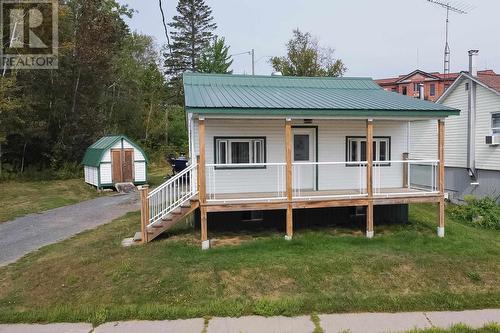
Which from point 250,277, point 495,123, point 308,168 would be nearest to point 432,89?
point 495,123

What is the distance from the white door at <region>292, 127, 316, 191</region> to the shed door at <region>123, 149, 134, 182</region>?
13.1m

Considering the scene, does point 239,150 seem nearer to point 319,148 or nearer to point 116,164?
point 319,148

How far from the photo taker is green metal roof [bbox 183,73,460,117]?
31.4 ft

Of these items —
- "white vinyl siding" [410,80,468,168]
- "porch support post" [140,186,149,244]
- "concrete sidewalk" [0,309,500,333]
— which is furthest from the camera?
"white vinyl siding" [410,80,468,168]

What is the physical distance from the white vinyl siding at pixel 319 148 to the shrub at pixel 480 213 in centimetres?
410

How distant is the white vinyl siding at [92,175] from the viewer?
70.7 feet

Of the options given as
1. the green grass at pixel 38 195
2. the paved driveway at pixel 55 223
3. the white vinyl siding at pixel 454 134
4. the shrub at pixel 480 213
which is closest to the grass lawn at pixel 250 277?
the paved driveway at pixel 55 223

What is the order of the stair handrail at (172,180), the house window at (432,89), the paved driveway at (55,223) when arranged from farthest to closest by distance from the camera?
1. the house window at (432,89)
2. the paved driveway at (55,223)
3. the stair handrail at (172,180)

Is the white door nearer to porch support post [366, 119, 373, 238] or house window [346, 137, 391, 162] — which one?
house window [346, 137, 391, 162]

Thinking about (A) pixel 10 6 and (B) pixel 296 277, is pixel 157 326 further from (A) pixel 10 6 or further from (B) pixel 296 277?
(A) pixel 10 6

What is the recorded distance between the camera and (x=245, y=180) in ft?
36.4

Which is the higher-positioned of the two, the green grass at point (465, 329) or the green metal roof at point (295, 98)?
the green metal roof at point (295, 98)

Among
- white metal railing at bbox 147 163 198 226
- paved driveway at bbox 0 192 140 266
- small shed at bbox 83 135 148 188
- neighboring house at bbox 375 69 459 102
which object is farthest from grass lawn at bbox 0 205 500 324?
neighboring house at bbox 375 69 459 102

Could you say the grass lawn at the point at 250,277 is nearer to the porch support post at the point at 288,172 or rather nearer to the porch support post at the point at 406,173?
the porch support post at the point at 288,172
